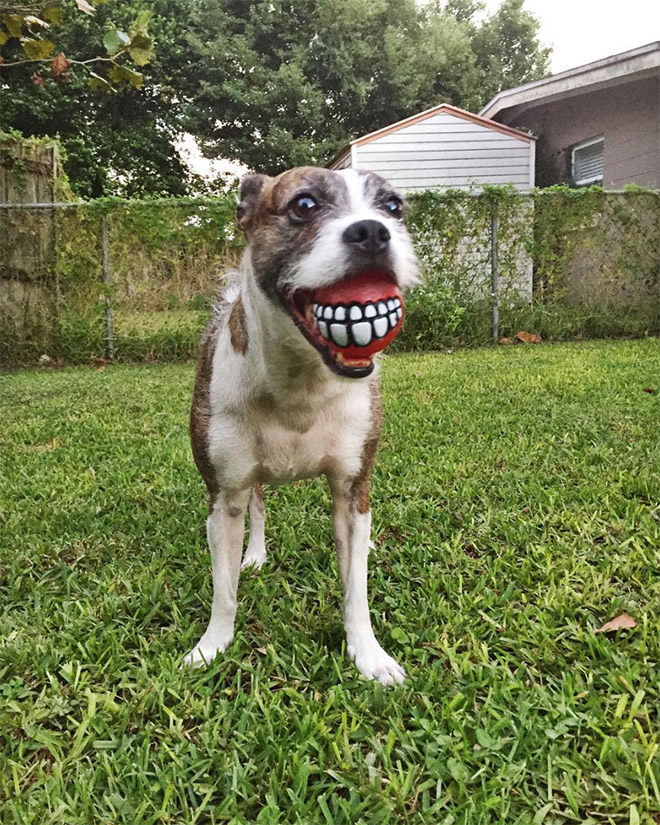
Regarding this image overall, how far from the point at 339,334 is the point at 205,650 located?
119cm

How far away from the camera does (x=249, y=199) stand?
7.15 feet

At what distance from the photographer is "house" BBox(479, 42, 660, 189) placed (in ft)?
36.5

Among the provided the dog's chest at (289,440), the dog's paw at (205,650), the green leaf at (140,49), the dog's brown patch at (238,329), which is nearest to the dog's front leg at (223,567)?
the dog's paw at (205,650)

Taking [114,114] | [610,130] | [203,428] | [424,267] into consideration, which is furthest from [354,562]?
[114,114]

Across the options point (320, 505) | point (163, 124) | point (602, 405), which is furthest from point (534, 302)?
point (163, 124)

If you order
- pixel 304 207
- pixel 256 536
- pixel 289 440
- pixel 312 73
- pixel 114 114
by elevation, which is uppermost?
pixel 312 73

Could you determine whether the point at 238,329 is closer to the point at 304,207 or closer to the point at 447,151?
the point at 304,207

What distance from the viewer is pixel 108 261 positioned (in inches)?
357

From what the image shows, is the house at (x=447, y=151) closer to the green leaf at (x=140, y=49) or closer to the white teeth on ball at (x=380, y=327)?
the green leaf at (x=140, y=49)

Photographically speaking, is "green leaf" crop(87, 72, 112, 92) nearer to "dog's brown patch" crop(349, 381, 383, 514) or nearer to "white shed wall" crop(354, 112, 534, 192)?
"dog's brown patch" crop(349, 381, 383, 514)

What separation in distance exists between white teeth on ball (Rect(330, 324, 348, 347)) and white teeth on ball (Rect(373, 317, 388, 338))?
79 millimetres

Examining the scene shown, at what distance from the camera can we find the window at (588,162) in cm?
1316

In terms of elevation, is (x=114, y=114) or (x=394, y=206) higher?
(x=114, y=114)

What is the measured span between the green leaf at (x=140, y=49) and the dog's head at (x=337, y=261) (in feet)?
2.50
